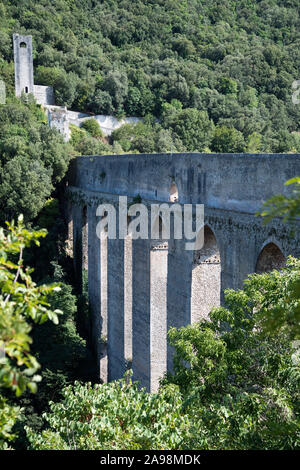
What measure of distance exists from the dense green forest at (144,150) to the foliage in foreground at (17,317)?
0.01 metres

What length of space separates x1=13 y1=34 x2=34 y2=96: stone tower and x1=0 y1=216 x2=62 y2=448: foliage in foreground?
3808 centimetres

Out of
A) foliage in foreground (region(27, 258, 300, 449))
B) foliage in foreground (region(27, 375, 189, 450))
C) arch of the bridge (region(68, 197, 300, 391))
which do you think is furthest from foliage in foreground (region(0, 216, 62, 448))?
arch of the bridge (region(68, 197, 300, 391))

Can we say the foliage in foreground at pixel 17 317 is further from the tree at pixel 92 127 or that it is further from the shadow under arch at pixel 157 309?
the tree at pixel 92 127

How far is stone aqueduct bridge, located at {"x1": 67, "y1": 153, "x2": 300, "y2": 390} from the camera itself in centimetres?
968

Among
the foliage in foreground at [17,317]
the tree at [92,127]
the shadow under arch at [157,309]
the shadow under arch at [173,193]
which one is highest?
the tree at [92,127]

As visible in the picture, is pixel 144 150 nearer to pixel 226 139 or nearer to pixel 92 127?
pixel 92 127

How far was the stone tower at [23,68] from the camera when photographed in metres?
40.3

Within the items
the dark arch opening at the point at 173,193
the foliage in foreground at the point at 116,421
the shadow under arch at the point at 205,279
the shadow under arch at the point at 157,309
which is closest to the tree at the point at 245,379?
the foliage in foreground at the point at 116,421

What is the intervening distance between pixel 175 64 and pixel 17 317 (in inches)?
1748

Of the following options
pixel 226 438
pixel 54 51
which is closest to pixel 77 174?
pixel 226 438

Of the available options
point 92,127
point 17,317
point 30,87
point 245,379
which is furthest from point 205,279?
point 30,87

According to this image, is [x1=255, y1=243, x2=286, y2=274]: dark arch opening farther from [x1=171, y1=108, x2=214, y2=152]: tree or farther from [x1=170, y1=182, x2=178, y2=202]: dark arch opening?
[x1=171, y1=108, x2=214, y2=152]: tree

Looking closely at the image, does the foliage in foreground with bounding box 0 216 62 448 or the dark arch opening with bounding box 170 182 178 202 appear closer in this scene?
the foliage in foreground with bounding box 0 216 62 448

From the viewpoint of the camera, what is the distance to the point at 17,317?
3.59 metres
